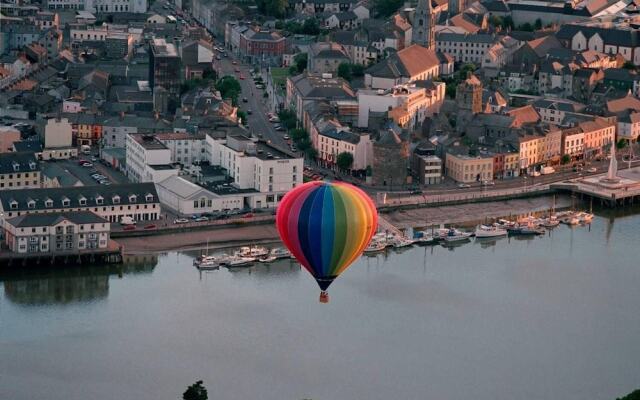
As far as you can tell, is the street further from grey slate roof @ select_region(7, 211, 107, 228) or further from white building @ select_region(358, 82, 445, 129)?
grey slate roof @ select_region(7, 211, 107, 228)

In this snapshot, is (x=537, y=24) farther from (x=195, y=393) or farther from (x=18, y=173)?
(x=195, y=393)

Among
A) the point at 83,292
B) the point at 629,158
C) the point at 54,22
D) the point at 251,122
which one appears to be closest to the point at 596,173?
the point at 629,158

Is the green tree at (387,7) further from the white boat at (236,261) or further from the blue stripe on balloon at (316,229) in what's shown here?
the blue stripe on balloon at (316,229)

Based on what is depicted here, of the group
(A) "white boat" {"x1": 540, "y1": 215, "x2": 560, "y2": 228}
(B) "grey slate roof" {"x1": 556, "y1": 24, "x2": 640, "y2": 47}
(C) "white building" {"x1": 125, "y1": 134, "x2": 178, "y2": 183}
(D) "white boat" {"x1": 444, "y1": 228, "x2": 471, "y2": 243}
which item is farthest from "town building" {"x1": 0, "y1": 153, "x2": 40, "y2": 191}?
(B) "grey slate roof" {"x1": 556, "y1": 24, "x2": 640, "y2": 47}

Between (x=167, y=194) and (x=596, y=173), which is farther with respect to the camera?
(x=596, y=173)

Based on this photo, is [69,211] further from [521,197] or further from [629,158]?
[629,158]

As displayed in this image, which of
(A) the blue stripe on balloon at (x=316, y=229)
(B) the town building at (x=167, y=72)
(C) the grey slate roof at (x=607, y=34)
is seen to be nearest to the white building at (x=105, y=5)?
(B) the town building at (x=167, y=72)
